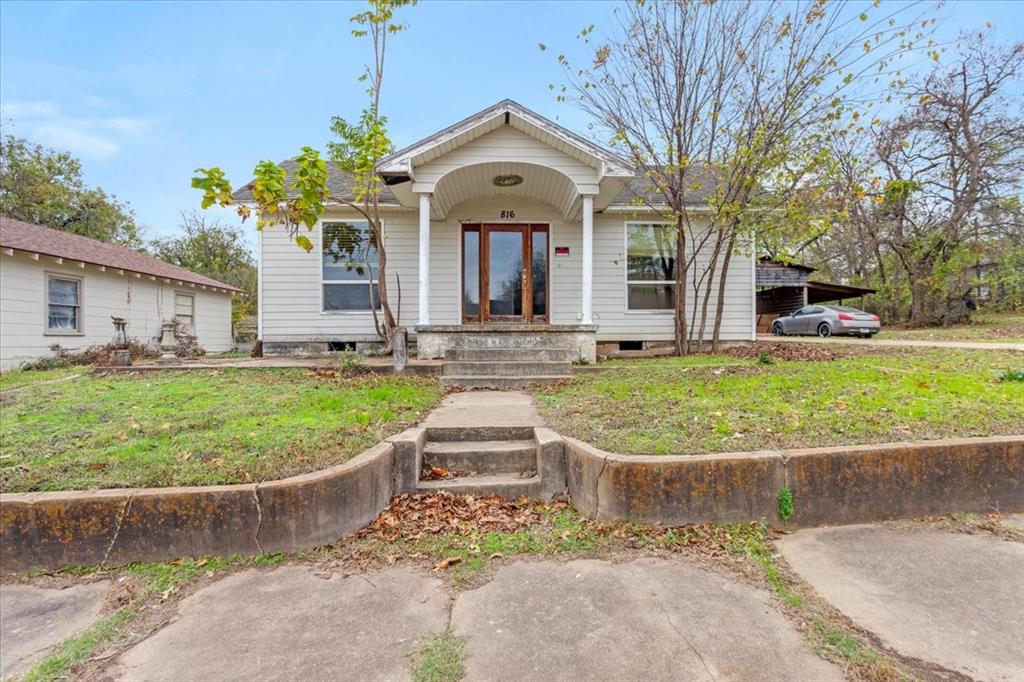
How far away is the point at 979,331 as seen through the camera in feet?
49.9

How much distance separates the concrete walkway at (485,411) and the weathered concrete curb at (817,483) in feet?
4.20

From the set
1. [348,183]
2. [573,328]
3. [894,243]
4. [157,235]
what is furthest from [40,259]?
[894,243]

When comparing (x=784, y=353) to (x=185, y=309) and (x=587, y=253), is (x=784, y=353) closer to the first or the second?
(x=587, y=253)

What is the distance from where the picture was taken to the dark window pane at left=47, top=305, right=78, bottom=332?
11289 mm

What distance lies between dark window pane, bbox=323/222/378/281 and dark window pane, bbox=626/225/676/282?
5.40m

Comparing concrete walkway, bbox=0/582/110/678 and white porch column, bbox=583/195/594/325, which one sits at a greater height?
white porch column, bbox=583/195/594/325

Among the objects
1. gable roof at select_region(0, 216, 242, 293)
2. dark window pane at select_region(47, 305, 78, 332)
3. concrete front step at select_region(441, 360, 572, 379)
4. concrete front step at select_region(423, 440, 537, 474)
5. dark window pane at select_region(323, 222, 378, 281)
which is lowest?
concrete front step at select_region(423, 440, 537, 474)

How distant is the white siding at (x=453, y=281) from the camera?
30.2ft

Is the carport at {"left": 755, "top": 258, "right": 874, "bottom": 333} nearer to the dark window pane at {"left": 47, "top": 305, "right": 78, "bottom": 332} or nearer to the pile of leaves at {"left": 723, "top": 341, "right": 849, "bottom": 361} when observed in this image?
the pile of leaves at {"left": 723, "top": 341, "right": 849, "bottom": 361}

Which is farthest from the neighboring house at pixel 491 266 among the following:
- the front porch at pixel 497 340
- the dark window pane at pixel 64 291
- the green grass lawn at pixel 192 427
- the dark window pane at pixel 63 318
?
the dark window pane at pixel 64 291

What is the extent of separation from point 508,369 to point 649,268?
488 cm

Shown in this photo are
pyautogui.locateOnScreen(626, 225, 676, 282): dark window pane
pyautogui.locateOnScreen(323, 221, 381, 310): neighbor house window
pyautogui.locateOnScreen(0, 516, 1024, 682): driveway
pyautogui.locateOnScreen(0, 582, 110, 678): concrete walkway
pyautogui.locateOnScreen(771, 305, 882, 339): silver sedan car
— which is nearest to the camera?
pyautogui.locateOnScreen(0, 516, 1024, 682): driveway

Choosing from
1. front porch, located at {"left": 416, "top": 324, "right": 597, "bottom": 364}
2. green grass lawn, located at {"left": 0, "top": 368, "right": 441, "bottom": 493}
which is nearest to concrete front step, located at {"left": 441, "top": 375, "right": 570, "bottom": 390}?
green grass lawn, located at {"left": 0, "top": 368, "right": 441, "bottom": 493}

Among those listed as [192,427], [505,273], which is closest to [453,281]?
[505,273]
